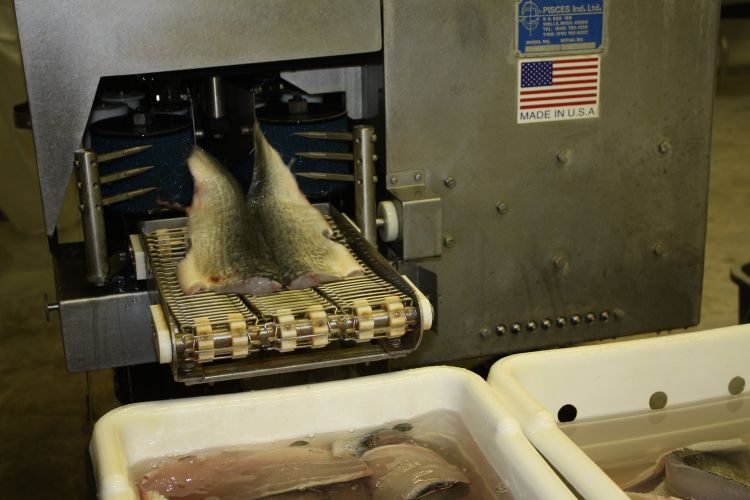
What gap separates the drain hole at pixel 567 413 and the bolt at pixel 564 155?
1.68 ft

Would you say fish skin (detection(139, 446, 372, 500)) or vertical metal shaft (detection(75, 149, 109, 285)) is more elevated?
vertical metal shaft (detection(75, 149, 109, 285))

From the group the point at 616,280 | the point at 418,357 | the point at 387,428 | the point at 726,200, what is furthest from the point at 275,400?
the point at 726,200

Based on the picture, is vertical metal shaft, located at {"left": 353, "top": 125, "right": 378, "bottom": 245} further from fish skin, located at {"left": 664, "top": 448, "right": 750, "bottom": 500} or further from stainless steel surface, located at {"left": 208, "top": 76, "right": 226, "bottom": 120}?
fish skin, located at {"left": 664, "top": 448, "right": 750, "bottom": 500}

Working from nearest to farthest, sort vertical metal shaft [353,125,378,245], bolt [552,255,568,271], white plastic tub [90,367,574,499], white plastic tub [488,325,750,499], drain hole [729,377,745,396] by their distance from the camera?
white plastic tub [90,367,574,499], white plastic tub [488,325,750,499], drain hole [729,377,745,396], vertical metal shaft [353,125,378,245], bolt [552,255,568,271]

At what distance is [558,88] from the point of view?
1641 mm

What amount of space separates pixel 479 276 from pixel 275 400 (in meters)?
0.57

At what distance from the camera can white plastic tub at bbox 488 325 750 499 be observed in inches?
49.9

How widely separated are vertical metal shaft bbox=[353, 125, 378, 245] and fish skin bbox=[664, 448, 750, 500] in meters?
0.58

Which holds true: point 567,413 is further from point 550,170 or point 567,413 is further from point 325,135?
point 325,135

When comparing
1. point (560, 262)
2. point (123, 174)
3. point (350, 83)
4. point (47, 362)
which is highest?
point (350, 83)

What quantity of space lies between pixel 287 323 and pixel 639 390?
1.68 ft

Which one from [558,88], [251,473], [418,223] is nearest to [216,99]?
[418,223]

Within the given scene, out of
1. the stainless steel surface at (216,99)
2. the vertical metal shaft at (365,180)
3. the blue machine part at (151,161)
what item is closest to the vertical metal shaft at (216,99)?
the stainless steel surface at (216,99)

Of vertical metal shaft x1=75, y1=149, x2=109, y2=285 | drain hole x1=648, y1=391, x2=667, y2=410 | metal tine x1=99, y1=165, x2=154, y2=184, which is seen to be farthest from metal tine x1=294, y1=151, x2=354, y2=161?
drain hole x1=648, y1=391, x2=667, y2=410
